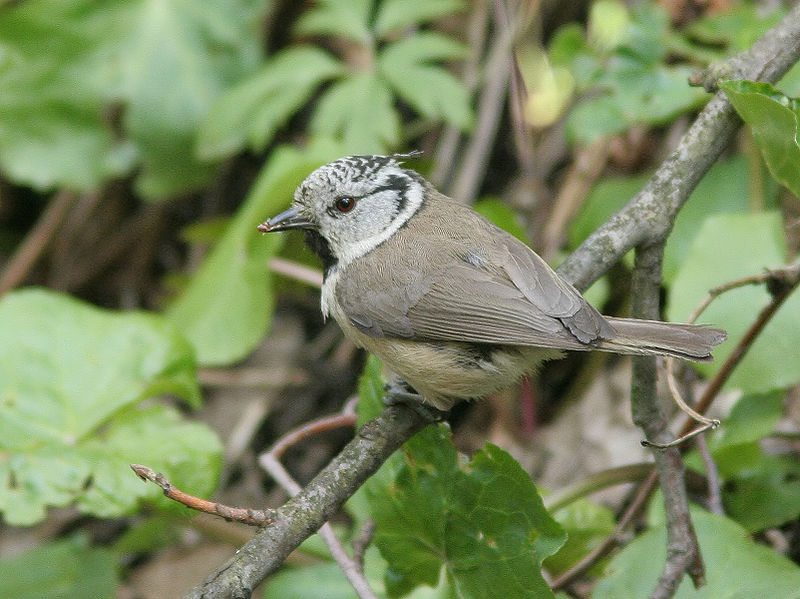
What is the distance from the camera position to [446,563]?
254cm

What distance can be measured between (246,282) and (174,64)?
1562 millimetres

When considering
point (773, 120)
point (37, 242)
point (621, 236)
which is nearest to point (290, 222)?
point (621, 236)

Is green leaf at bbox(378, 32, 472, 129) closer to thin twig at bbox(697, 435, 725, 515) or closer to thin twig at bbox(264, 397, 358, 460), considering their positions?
thin twig at bbox(264, 397, 358, 460)

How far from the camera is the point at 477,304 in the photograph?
2707 millimetres

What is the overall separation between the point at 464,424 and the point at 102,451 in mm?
2041

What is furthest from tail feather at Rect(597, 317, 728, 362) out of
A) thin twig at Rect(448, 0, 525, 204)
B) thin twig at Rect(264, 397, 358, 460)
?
thin twig at Rect(448, 0, 525, 204)

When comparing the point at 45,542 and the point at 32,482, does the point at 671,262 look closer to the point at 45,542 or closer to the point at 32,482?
the point at 32,482

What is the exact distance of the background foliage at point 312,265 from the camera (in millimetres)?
2604

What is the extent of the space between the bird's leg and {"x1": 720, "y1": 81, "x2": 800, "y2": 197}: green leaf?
1.18m

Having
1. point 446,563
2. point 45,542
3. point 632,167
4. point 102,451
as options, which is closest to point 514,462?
point 446,563

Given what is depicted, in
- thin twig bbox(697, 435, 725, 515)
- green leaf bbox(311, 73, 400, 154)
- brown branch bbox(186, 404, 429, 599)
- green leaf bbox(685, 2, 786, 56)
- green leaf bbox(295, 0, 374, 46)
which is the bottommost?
thin twig bbox(697, 435, 725, 515)

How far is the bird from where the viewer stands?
250 centimetres

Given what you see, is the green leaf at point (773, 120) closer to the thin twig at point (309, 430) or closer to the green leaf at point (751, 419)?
the green leaf at point (751, 419)

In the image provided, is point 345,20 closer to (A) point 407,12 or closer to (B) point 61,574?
(A) point 407,12
